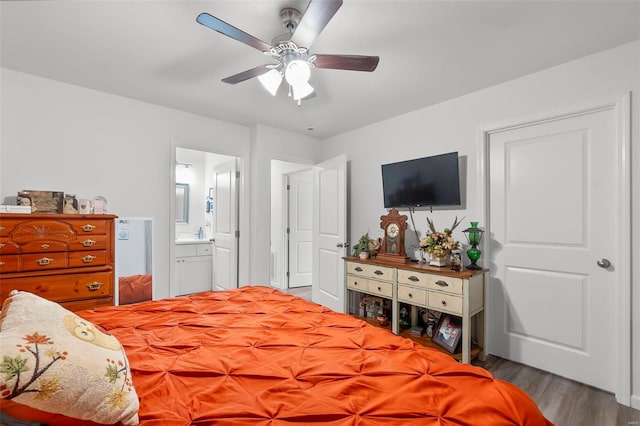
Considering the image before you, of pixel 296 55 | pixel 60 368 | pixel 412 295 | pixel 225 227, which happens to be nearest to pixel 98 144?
pixel 225 227

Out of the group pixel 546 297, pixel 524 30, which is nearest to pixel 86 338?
pixel 524 30

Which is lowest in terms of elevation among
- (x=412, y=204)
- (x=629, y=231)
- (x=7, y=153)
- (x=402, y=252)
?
(x=402, y=252)

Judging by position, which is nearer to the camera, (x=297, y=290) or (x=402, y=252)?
(x=402, y=252)

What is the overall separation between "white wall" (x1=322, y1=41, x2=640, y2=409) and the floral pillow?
284cm

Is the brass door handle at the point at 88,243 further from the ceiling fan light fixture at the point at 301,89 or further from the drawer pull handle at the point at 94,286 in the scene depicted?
the ceiling fan light fixture at the point at 301,89

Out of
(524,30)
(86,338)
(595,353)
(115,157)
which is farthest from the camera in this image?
(115,157)

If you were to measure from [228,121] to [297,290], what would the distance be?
2919 mm

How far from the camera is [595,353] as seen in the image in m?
2.20

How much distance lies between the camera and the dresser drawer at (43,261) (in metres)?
2.19

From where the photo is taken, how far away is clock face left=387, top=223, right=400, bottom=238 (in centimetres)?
314

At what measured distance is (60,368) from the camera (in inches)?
28.5

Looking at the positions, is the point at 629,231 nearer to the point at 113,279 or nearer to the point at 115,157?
the point at 113,279

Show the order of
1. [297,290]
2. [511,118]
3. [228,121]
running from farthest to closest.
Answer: [297,290] < [228,121] < [511,118]

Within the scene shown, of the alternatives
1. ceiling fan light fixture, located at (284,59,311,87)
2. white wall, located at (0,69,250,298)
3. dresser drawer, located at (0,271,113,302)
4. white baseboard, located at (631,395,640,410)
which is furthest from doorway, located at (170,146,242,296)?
white baseboard, located at (631,395,640,410)
